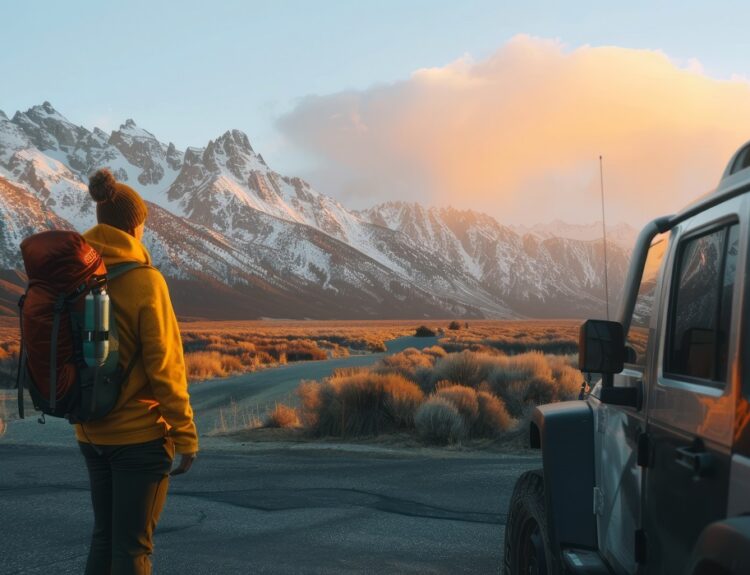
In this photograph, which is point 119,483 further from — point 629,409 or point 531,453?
point 531,453

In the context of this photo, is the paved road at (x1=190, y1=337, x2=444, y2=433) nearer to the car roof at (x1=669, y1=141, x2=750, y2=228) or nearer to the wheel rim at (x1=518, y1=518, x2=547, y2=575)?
the wheel rim at (x1=518, y1=518, x2=547, y2=575)

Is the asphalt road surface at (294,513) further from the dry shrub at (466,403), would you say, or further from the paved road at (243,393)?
the paved road at (243,393)

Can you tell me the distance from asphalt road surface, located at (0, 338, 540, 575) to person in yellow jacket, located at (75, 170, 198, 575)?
2.42 metres

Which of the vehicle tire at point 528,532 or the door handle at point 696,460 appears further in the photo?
the vehicle tire at point 528,532

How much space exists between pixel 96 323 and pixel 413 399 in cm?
1314

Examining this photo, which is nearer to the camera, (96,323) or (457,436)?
(96,323)

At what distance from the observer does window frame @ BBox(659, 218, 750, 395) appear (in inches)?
105

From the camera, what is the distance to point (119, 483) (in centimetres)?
357

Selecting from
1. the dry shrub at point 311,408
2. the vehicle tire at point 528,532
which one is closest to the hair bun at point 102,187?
the vehicle tire at point 528,532

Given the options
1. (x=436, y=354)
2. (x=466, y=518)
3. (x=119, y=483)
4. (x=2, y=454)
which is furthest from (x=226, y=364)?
(x=119, y=483)

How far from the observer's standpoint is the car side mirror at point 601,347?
3416 mm

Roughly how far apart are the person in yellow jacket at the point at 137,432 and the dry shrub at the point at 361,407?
12421 mm

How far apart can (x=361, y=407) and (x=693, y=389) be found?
45.5ft

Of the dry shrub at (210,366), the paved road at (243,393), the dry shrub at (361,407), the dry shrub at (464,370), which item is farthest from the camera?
the dry shrub at (210,366)
